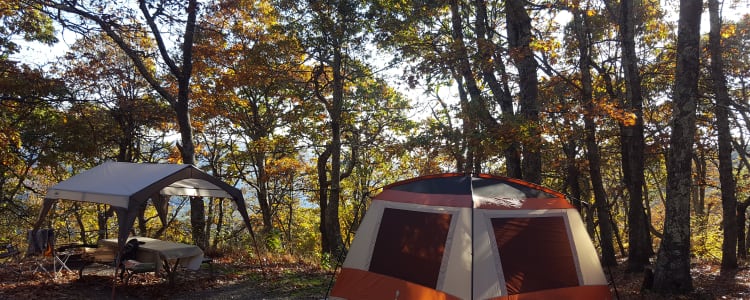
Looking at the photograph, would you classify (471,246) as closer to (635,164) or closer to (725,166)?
(635,164)

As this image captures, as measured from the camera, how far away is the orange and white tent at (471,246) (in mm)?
5250

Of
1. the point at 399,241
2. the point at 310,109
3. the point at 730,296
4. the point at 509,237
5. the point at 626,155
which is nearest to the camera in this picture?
the point at 509,237

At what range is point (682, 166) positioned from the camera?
6777mm

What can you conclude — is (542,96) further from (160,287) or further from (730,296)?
(160,287)

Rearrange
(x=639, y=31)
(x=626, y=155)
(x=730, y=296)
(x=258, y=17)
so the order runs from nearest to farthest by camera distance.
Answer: (x=730, y=296)
(x=626, y=155)
(x=639, y=31)
(x=258, y=17)

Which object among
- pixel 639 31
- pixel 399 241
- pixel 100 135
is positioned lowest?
pixel 399 241

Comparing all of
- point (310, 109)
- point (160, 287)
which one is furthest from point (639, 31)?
point (160, 287)

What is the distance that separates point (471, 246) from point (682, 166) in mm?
3836

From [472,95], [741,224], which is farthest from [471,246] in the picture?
[741,224]

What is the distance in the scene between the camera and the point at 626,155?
11.7 meters

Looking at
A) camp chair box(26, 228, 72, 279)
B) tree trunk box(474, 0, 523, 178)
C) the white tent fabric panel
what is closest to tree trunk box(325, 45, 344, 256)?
tree trunk box(474, 0, 523, 178)

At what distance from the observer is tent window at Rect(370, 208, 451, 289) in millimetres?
5480

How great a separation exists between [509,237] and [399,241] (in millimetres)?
1344

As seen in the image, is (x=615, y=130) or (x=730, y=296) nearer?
(x=730, y=296)
